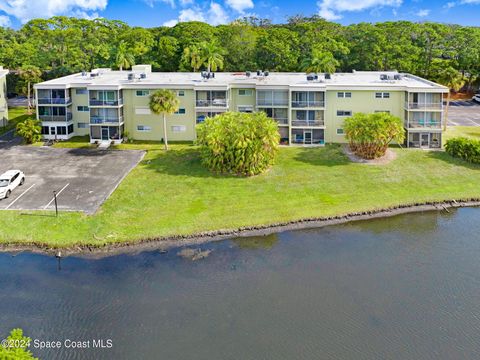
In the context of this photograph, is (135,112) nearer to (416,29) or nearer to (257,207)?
(257,207)

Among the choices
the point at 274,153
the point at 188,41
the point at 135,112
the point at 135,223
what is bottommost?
the point at 135,223

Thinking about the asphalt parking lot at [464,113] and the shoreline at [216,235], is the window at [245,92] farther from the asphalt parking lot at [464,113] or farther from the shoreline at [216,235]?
the asphalt parking lot at [464,113]

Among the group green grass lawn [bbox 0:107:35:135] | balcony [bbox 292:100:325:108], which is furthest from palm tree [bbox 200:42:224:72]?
green grass lawn [bbox 0:107:35:135]

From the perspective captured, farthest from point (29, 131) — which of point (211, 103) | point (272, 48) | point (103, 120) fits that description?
point (272, 48)

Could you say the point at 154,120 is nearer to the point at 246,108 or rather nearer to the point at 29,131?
the point at 246,108

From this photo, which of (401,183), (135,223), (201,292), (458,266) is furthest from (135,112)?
(458,266)
